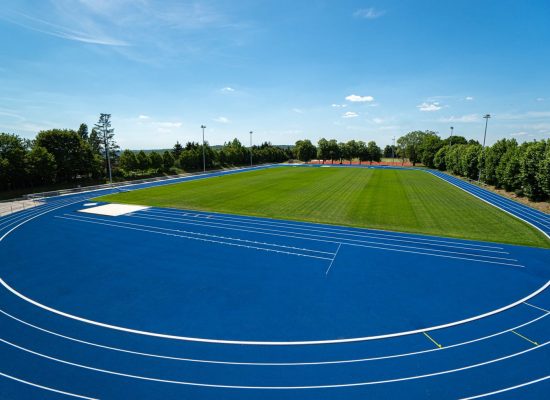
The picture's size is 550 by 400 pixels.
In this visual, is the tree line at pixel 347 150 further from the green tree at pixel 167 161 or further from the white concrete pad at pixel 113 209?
the white concrete pad at pixel 113 209

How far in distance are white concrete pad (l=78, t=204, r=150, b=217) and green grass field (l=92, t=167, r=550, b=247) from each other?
2.20m

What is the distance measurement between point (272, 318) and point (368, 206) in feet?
75.1

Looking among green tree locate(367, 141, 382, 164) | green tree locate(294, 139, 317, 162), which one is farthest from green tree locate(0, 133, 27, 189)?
green tree locate(367, 141, 382, 164)

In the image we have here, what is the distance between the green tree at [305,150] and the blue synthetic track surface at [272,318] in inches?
3837

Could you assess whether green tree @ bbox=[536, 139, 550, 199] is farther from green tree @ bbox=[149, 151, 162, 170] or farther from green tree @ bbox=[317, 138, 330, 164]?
green tree @ bbox=[317, 138, 330, 164]

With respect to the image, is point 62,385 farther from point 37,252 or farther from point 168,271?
point 37,252

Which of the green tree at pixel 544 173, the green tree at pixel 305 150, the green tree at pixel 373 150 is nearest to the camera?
the green tree at pixel 544 173

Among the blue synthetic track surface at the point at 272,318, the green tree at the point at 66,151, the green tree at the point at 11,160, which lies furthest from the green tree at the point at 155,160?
the blue synthetic track surface at the point at 272,318

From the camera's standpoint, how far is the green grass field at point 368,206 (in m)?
23.8

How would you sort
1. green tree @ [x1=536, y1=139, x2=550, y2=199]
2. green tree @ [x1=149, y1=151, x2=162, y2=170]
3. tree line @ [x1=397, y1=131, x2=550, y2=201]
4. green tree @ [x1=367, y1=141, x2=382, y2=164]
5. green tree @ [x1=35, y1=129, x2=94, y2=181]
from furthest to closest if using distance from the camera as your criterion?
green tree @ [x1=367, y1=141, x2=382, y2=164] < green tree @ [x1=149, y1=151, x2=162, y2=170] < green tree @ [x1=35, y1=129, x2=94, y2=181] < tree line @ [x1=397, y1=131, x2=550, y2=201] < green tree @ [x1=536, y1=139, x2=550, y2=199]

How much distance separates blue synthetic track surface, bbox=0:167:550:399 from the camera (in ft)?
28.6

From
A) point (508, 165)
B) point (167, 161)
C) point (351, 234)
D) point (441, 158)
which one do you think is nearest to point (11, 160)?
point (167, 161)

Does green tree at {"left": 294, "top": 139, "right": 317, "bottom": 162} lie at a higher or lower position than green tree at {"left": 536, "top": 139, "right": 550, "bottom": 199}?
higher

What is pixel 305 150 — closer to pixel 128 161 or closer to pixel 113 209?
pixel 128 161
